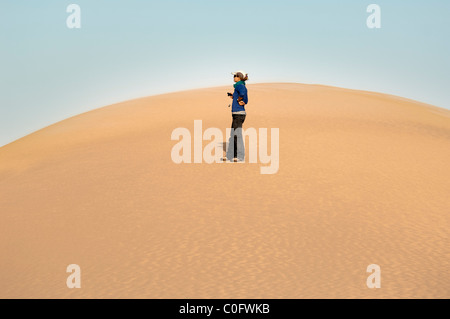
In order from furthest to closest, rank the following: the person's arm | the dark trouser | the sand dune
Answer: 1. the dark trouser
2. the person's arm
3. the sand dune

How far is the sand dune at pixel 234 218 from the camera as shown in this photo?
661cm

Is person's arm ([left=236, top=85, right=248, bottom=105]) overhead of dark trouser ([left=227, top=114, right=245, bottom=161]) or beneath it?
overhead


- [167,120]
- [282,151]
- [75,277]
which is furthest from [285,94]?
[75,277]

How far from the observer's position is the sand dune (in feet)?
21.7

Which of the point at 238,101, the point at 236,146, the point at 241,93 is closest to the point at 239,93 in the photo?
the point at 241,93

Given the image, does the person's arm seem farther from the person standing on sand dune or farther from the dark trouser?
the dark trouser

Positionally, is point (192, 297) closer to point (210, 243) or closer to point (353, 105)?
point (210, 243)

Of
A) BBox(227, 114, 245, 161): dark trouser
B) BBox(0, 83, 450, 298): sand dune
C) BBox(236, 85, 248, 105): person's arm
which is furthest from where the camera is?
BBox(227, 114, 245, 161): dark trouser

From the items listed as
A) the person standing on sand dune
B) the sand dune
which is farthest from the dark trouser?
the sand dune

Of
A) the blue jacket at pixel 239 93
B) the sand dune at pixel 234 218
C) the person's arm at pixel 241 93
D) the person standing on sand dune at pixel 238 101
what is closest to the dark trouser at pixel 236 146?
the person standing on sand dune at pixel 238 101

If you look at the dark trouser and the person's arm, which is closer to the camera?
the person's arm

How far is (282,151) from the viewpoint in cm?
1402

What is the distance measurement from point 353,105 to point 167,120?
843 centimetres

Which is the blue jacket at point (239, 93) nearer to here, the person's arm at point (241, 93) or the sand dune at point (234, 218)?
the person's arm at point (241, 93)
